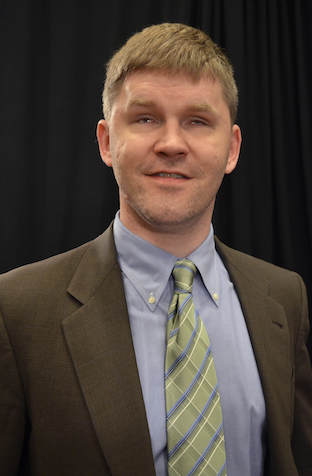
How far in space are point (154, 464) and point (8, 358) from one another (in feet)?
1.48

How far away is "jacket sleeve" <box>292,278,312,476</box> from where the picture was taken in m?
1.35

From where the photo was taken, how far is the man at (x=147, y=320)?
101 centimetres

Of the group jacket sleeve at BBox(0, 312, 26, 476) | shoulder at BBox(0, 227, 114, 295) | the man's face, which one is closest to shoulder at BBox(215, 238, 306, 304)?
the man's face

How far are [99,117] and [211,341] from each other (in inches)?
48.8

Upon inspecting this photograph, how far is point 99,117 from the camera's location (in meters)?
1.94

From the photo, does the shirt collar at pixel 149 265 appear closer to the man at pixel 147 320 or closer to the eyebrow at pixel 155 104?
the man at pixel 147 320

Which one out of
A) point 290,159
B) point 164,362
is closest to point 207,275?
point 164,362

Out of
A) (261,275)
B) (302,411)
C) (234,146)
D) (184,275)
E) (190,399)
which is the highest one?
(234,146)

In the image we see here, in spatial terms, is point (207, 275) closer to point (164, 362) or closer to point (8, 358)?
point (164, 362)

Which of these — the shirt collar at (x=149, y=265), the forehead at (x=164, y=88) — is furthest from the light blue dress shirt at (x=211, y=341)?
the forehead at (x=164, y=88)

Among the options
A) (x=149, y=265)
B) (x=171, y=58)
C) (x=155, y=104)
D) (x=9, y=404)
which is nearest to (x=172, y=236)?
(x=149, y=265)

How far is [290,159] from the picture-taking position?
2240 mm

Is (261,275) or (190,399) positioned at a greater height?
(261,275)

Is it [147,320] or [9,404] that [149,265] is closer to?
[147,320]
